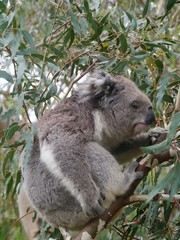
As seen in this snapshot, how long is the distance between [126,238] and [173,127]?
1.08 m

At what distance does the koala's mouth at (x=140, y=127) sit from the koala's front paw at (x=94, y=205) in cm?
54

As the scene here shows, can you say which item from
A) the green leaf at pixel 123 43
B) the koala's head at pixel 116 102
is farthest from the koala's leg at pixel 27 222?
the green leaf at pixel 123 43

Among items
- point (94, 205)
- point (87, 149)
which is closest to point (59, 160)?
point (87, 149)

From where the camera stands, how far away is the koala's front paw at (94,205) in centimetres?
265

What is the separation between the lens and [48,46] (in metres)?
2.64

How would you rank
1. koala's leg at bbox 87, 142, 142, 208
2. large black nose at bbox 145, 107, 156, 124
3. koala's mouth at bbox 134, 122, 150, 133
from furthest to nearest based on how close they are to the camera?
koala's mouth at bbox 134, 122, 150, 133, large black nose at bbox 145, 107, 156, 124, koala's leg at bbox 87, 142, 142, 208

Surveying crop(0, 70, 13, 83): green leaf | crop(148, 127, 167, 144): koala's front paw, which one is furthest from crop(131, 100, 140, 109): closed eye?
crop(0, 70, 13, 83): green leaf

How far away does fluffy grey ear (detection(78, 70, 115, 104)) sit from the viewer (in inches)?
120

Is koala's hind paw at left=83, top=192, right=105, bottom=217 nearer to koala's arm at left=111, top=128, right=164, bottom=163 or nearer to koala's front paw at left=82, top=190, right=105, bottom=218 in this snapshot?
koala's front paw at left=82, top=190, right=105, bottom=218

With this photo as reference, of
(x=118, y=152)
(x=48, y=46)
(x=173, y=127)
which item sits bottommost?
(x=118, y=152)

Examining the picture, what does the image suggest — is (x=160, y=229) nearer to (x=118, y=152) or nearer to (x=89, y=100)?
(x=118, y=152)

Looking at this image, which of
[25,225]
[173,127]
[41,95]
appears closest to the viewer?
[173,127]

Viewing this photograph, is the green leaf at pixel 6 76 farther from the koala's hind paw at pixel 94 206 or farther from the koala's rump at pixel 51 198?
the koala's hind paw at pixel 94 206

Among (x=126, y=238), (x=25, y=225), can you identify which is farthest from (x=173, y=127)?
(x=25, y=225)
